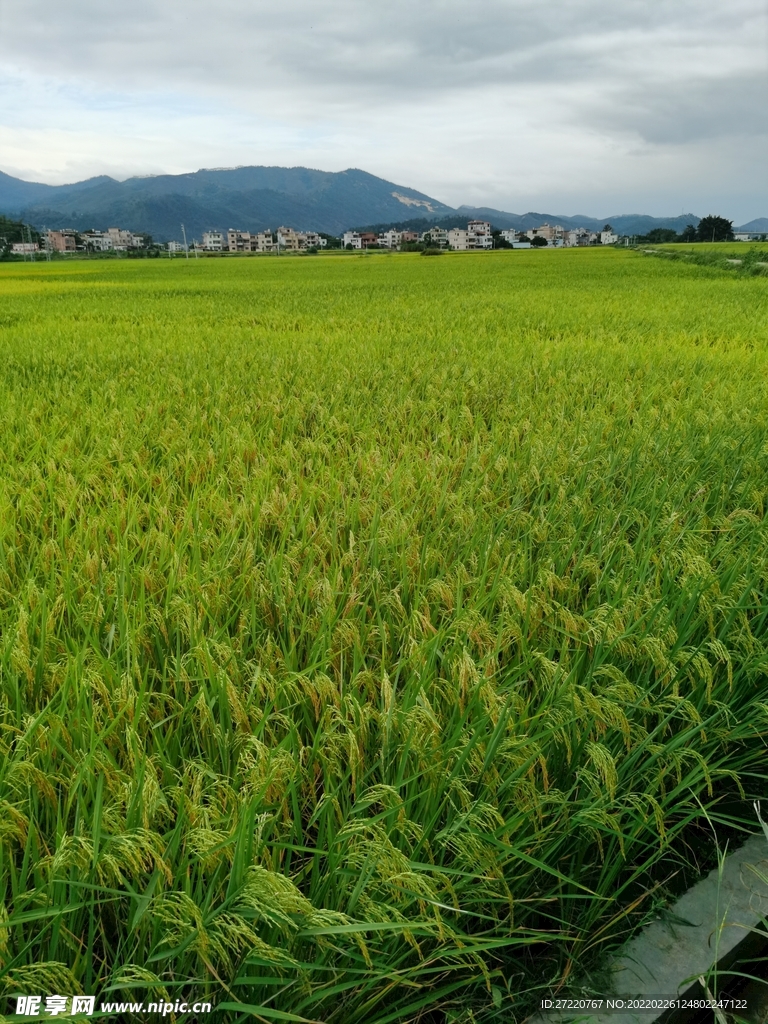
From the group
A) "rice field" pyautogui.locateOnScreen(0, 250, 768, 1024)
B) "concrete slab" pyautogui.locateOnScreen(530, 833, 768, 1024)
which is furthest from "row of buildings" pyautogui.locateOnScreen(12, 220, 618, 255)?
"concrete slab" pyautogui.locateOnScreen(530, 833, 768, 1024)

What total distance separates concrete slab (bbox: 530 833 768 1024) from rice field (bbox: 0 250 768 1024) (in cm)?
7

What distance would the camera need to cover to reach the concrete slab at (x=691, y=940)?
4.12 ft

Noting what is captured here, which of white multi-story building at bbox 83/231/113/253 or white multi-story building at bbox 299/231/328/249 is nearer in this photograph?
white multi-story building at bbox 299/231/328/249

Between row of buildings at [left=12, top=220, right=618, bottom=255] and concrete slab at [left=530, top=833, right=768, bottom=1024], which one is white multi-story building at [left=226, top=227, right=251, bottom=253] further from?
concrete slab at [left=530, top=833, right=768, bottom=1024]

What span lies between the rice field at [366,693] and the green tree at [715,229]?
81857 millimetres

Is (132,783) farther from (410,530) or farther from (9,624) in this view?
(410,530)

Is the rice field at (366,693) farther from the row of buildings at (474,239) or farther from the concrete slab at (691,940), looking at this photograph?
the row of buildings at (474,239)

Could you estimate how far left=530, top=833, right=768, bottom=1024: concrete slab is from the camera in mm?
1255

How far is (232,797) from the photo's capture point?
1253 mm

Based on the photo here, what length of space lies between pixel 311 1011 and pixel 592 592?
150 cm

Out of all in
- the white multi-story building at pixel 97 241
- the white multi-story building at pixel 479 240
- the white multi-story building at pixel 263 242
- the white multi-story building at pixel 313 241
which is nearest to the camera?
the white multi-story building at pixel 313 241

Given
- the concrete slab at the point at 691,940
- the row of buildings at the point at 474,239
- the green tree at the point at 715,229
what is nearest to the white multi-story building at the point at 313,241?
the row of buildings at the point at 474,239

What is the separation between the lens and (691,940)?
4.49 ft

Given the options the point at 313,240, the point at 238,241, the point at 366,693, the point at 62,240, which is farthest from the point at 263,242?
the point at 366,693
